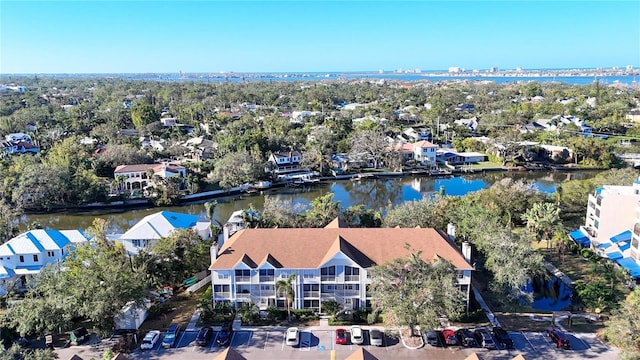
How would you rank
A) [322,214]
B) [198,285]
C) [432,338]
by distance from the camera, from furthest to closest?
[322,214] < [198,285] < [432,338]

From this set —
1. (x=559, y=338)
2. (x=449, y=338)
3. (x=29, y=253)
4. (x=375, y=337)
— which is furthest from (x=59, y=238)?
(x=559, y=338)

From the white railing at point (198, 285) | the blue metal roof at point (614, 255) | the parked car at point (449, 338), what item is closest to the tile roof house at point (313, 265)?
the parked car at point (449, 338)

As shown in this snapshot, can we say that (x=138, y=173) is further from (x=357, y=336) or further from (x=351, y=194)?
(x=357, y=336)

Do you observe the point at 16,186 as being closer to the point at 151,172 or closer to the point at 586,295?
the point at 151,172

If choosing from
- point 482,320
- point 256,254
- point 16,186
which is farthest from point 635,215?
point 16,186

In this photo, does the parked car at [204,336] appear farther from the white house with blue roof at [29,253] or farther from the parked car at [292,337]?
the white house with blue roof at [29,253]

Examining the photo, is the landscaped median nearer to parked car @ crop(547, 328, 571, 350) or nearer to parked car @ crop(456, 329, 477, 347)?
parked car @ crop(456, 329, 477, 347)

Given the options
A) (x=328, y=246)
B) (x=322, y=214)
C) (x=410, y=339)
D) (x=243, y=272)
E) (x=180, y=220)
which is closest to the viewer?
(x=410, y=339)
